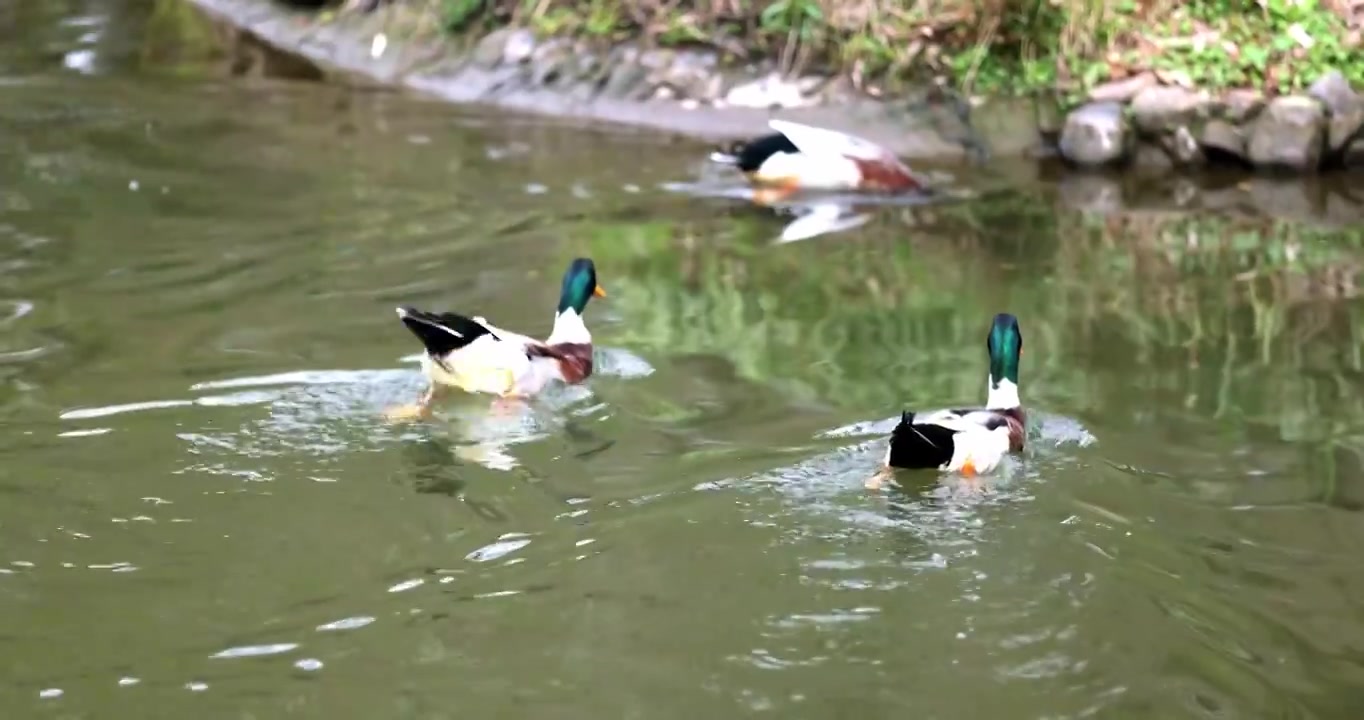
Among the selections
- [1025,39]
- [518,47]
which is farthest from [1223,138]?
[518,47]

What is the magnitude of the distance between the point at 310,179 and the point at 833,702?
26.8 ft

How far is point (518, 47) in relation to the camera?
50.9ft

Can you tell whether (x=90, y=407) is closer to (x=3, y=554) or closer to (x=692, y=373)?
(x=3, y=554)

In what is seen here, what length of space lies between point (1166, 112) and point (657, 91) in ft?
14.2

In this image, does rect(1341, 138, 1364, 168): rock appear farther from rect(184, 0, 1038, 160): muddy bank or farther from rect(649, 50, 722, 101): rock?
rect(649, 50, 722, 101): rock

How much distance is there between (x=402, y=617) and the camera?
4.88m

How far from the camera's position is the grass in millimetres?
13500

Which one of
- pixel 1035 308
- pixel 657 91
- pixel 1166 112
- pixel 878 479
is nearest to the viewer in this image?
pixel 878 479

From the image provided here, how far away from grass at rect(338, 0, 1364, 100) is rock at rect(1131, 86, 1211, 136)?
31 cm

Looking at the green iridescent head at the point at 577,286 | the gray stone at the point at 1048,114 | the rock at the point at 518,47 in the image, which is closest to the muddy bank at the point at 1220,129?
the gray stone at the point at 1048,114

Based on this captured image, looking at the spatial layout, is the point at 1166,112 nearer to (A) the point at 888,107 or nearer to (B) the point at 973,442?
(A) the point at 888,107

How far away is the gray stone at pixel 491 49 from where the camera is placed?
51.2ft

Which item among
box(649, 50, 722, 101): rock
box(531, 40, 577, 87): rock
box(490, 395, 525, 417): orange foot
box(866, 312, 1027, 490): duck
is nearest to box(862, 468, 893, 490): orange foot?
box(866, 312, 1027, 490): duck

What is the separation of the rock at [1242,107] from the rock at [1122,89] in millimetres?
629
